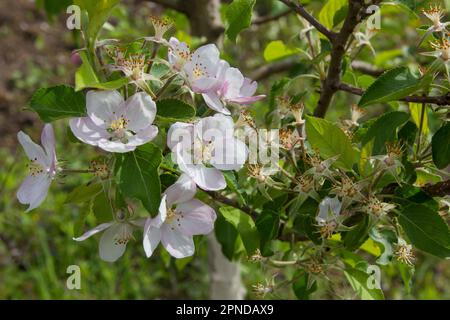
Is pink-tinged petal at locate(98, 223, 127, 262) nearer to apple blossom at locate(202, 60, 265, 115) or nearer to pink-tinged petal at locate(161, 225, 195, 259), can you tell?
pink-tinged petal at locate(161, 225, 195, 259)

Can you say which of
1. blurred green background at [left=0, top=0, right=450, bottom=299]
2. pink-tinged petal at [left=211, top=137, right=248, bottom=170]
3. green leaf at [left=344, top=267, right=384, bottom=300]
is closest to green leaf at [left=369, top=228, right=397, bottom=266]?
green leaf at [left=344, top=267, right=384, bottom=300]

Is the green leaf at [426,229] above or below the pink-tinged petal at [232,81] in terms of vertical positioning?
below

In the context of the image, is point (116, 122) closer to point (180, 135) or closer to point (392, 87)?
point (180, 135)

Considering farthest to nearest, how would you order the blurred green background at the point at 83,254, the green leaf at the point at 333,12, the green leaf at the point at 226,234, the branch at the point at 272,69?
1. the blurred green background at the point at 83,254
2. the branch at the point at 272,69
3. the green leaf at the point at 226,234
4. the green leaf at the point at 333,12

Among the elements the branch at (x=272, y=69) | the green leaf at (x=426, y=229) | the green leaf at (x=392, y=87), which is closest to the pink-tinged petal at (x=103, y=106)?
the green leaf at (x=392, y=87)

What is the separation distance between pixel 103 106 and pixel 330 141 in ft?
1.17

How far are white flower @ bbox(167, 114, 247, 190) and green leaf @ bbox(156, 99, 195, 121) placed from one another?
12 millimetres

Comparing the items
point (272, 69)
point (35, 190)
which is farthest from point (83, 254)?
point (35, 190)

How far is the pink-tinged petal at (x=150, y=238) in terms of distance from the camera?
1001 mm

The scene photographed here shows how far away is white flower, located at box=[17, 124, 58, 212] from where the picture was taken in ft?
3.42

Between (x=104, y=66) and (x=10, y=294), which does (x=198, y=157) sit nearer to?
(x=104, y=66)

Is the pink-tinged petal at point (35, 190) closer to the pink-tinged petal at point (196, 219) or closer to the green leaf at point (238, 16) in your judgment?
the pink-tinged petal at point (196, 219)

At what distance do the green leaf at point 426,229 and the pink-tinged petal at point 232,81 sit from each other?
12.9 inches

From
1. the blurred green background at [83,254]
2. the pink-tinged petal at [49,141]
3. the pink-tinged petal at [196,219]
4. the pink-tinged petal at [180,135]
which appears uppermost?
the pink-tinged petal at [180,135]
